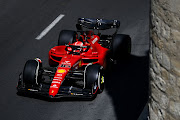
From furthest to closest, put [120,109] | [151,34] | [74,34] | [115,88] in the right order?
[74,34] → [115,88] → [120,109] → [151,34]

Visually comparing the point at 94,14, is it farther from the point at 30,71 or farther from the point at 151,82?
the point at 151,82

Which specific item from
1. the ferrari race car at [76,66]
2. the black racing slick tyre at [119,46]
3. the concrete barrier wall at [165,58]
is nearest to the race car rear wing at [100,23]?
the ferrari race car at [76,66]

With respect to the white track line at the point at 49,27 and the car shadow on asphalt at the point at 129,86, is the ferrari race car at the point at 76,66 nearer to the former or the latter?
the car shadow on asphalt at the point at 129,86

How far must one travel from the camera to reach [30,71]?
11938mm

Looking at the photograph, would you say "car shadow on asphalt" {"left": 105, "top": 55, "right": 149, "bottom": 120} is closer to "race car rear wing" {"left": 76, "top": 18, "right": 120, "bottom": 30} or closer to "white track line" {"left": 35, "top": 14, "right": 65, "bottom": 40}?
"race car rear wing" {"left": 76, "top": 18, "right": 120, "bottom": 30}

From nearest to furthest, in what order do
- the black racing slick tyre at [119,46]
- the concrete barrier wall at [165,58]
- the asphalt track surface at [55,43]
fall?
the concrete barrier wall at [165,58] < the asphalt track surface at [55,43] < the black racing slick tyre at [119,46]

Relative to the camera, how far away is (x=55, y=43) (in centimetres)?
1512

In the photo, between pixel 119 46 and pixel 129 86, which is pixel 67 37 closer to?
pixel 119 46

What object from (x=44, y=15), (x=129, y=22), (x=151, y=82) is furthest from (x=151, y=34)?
(x=44, y=15)

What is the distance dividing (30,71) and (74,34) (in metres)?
2.44

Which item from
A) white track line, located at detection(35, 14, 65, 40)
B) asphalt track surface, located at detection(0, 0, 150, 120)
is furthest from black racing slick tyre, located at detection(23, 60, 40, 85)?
white track line, located at detection(35, 14, 65, 40)

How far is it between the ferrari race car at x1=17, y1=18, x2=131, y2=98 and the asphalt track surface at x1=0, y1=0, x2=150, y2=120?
387 mm

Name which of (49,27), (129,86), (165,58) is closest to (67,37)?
(129,86)

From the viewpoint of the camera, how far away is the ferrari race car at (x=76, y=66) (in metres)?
11.6
